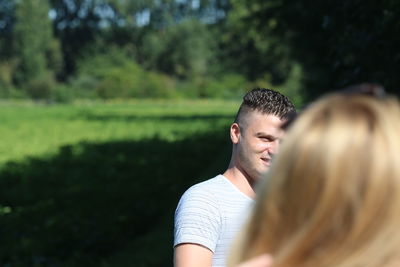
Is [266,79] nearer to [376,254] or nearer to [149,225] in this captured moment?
[149,225]

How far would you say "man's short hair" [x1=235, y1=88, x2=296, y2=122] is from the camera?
2809 millimetres

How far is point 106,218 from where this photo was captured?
11844 mm

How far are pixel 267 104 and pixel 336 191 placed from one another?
1.47 metres

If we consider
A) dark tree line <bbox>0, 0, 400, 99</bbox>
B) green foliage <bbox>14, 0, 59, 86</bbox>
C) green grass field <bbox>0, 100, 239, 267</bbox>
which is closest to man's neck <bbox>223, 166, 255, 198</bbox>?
green grass field <bbox>0, 100, 239, 267</bbox>

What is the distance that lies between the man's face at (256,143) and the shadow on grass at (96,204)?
5808 millimetres

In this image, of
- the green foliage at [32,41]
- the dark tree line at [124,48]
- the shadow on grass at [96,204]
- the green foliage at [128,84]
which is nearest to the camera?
the shadow on grass at [96,204]

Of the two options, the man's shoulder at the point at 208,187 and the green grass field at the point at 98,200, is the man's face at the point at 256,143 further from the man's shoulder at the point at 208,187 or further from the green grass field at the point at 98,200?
the green grass field at the point at 98,200

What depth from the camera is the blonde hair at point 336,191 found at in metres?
1.37

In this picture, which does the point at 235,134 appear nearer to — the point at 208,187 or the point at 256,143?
the point at 256,143

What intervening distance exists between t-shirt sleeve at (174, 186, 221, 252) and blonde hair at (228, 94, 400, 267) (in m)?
1.00

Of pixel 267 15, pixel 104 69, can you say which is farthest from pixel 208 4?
pixel 267 15

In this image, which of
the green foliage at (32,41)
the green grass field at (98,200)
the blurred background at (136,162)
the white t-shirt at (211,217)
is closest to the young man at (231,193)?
the white t-shirt at (211,217)

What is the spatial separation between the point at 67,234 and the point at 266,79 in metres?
80.8

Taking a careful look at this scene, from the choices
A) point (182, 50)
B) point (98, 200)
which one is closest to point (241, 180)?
point (98, 200)
